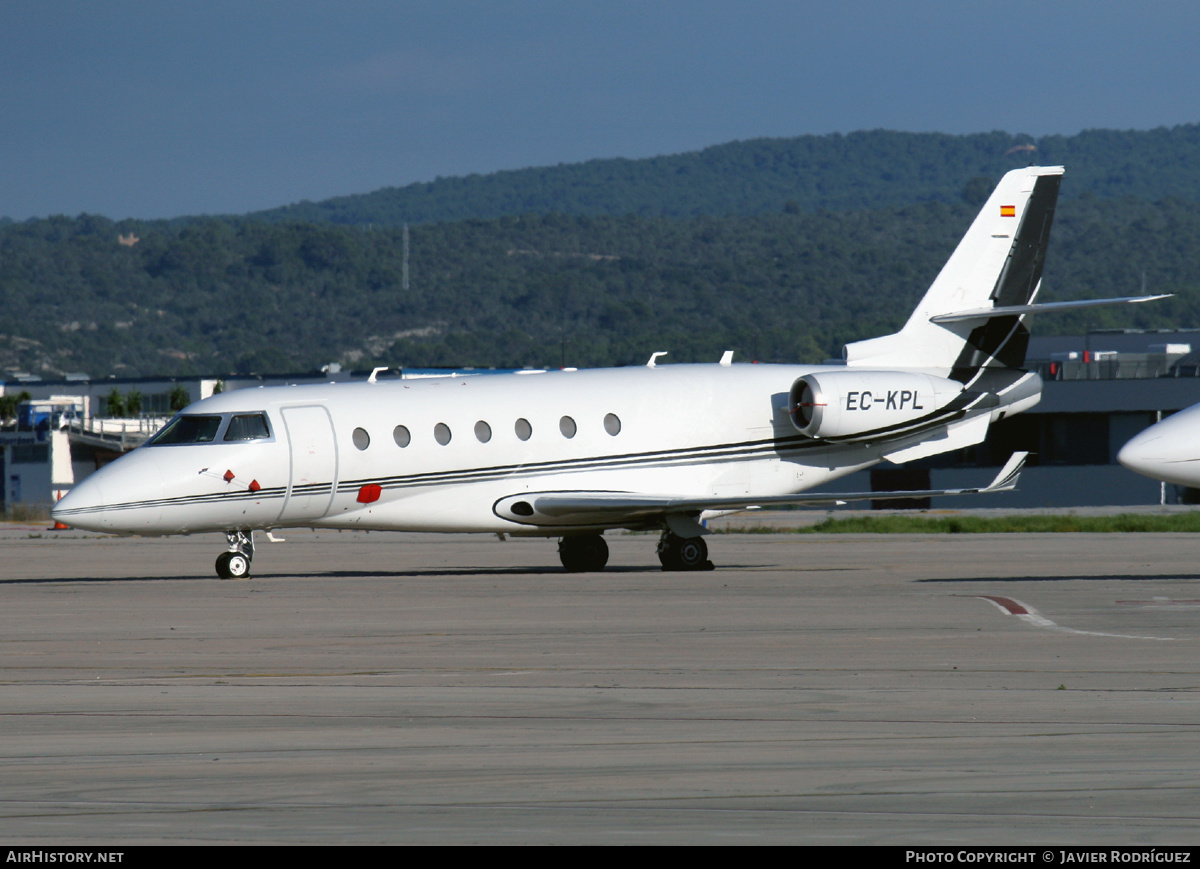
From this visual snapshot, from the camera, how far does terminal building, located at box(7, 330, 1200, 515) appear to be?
214 ft

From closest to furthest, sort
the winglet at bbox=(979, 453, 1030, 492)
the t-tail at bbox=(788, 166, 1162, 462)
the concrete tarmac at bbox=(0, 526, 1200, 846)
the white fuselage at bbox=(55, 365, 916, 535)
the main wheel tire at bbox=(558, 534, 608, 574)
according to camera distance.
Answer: the concrete tarmac at bbox=(0, 526, 1200, 846) → the white fuselage at bbox=(55, 365, 916, 535) → the winglet at bbox=(979, 453, 1030, 492) → the main wheel tire at bbox=(558, 534, 608, 574) → the t-tail at bbox=(788, 166, 1162, 462)

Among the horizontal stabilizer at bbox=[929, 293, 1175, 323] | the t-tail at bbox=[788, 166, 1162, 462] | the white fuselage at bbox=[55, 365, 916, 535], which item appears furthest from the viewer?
the t-tail at bbox=[788, 166, 1162, 462]

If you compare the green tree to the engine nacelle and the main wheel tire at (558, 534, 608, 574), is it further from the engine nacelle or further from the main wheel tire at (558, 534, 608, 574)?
the engine nacelle

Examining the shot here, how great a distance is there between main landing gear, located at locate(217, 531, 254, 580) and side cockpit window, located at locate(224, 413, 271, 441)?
151 centimetres

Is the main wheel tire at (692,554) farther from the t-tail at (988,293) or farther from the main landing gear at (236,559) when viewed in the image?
the main landing gear at (236,559)

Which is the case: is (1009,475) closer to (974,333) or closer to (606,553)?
(974,333)

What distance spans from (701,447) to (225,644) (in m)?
12.5

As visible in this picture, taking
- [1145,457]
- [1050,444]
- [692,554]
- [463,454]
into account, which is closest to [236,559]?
[463,454]

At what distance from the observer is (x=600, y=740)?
9383mm

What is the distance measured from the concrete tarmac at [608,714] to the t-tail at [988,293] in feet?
23.1

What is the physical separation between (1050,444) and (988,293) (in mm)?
42147

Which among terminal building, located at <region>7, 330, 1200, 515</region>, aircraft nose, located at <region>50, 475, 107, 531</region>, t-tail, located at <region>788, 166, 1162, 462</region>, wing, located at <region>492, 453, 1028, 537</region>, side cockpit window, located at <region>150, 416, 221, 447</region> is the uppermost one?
t-tail, located at <region>788, 166, 1162, 462</region>

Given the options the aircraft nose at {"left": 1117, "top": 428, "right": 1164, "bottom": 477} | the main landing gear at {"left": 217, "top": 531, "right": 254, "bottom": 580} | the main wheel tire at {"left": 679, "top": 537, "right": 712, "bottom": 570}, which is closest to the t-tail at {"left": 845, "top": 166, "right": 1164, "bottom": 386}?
the main wheel tire at {"left": 679, "top": 537, "right": 712, "bottom": 570}

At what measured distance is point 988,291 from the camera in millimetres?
27641
